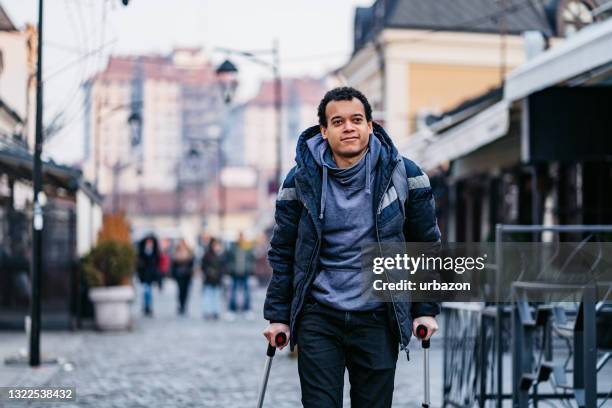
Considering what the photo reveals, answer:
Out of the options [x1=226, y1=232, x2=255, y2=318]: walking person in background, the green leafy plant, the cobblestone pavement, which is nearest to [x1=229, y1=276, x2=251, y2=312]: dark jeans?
[x1=226, y1=232, x2=255, y2=318]: walking person in background

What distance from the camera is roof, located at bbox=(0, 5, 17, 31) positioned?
1457cm

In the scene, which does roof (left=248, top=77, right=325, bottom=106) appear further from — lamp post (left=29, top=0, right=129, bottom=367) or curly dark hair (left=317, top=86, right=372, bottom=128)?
curly dark hair (left=317, top=86, right=372, bottom=128)

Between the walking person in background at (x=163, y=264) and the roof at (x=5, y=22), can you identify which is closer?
the roof at (x=5, y=22)

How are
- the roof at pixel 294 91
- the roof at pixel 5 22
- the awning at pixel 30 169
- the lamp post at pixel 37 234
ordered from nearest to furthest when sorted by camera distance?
1. the lamp post at pixel 37 234
2. the roof at pixel 5 22
3. the awning at pixel 30 169
4. the roof at pixel 294 91

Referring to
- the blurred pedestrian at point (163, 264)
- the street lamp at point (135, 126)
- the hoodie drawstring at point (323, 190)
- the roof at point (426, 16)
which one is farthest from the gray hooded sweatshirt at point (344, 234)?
the roof at point (426, 16)

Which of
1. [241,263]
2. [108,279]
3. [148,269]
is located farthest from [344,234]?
[148,269]

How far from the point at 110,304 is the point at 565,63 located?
31.3ft

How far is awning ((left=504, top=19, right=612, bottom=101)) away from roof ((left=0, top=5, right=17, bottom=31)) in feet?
20.8

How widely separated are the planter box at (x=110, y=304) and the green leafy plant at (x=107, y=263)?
169mm

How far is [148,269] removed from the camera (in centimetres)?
2284

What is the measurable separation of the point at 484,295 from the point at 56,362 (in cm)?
588

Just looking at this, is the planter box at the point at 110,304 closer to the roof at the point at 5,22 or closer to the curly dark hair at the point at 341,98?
the roof at the point at 5,22

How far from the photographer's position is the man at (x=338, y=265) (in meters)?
4.61

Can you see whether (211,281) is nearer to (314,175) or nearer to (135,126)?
(135,126)
